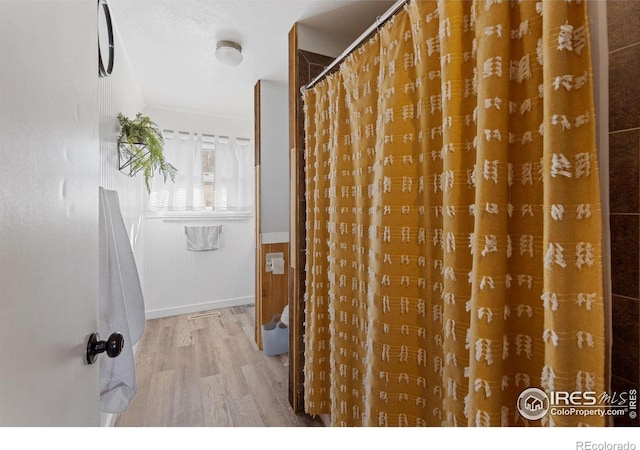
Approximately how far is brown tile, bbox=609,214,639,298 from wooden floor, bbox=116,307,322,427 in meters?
1.54

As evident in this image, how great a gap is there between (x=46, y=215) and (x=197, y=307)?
3060 mm

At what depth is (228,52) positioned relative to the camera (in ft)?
5.88

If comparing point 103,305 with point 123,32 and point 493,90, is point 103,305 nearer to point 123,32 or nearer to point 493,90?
point 493,90

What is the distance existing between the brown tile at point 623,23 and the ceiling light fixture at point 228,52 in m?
1.78

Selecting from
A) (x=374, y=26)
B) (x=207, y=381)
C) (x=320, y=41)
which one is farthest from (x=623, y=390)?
(x=207, y=381)

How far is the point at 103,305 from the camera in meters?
1.15

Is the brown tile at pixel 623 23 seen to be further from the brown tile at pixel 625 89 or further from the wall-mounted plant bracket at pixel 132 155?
the wall-mounted plant bracket at pixel 132 155

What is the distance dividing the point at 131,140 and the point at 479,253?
2.07m

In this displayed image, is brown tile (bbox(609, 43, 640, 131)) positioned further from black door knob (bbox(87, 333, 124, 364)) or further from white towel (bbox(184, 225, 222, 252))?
white towel (bbox(184, 225, 222, 252))

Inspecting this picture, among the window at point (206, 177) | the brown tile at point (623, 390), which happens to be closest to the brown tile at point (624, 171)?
the brown tile at point (623, 390)

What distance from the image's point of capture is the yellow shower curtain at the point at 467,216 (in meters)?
0.54

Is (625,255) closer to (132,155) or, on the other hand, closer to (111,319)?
(111,319)

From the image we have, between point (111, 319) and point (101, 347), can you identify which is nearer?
point (101, 347)

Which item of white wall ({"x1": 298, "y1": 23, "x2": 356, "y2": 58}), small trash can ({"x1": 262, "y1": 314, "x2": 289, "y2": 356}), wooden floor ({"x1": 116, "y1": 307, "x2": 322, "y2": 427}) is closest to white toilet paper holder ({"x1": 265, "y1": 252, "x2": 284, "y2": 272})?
small trash can ({"x1": 262, "y1": 314, "x2": 289, "y2": 356})
